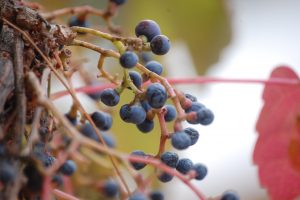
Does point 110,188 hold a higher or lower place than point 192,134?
lower

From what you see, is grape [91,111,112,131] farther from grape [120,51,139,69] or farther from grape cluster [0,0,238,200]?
grape [120,51,139,69]

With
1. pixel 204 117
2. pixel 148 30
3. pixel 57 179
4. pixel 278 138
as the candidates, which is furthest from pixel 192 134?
pixel 278 138

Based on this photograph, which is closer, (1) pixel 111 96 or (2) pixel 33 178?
(2) pixel 33 178

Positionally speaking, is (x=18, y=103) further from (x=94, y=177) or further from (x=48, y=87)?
(x=94, y=177)

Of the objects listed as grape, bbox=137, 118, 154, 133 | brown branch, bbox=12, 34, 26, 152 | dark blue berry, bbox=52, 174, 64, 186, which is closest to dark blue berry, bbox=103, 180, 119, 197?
dark blue berry, bbox=52, 174, 64, 186

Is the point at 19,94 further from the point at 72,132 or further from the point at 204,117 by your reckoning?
the point at 204,117

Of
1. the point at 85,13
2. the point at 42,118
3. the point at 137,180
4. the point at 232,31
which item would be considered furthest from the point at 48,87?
the point at 232,31

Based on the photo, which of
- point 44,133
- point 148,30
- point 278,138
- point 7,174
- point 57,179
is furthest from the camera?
point 278,138
